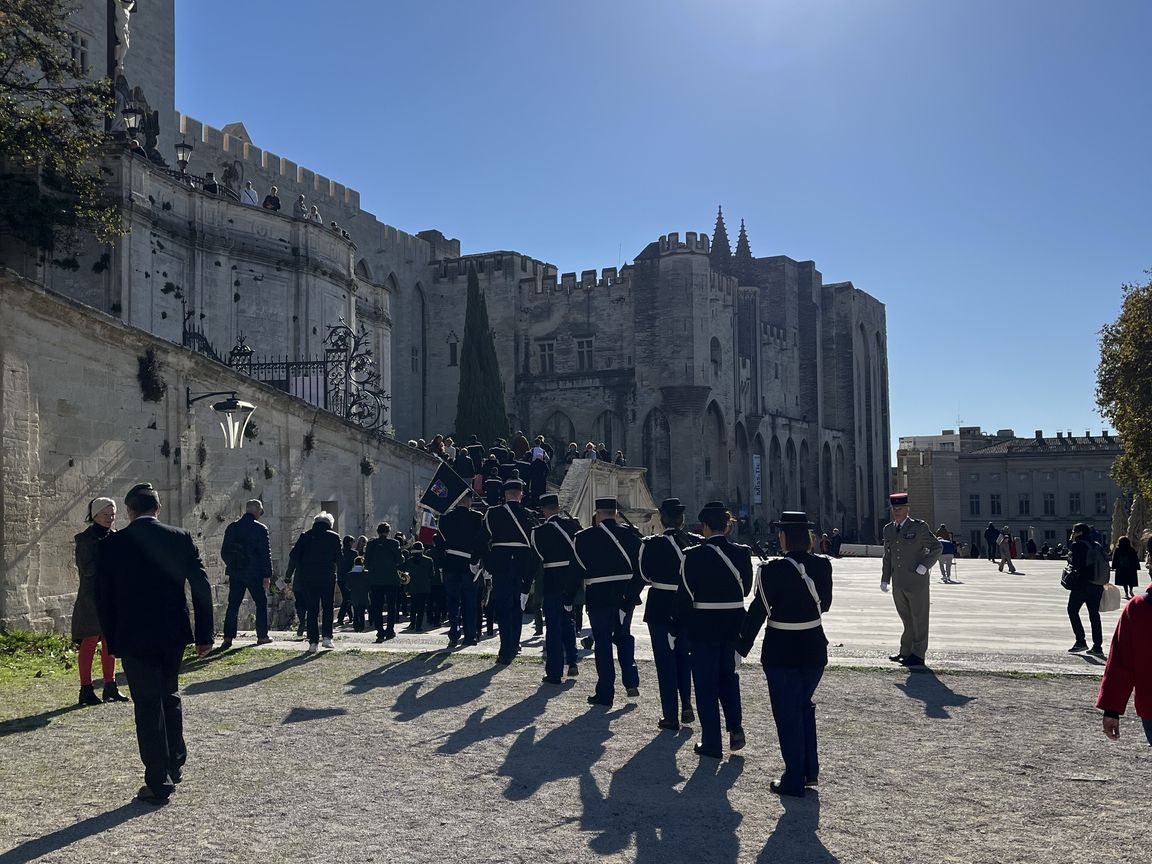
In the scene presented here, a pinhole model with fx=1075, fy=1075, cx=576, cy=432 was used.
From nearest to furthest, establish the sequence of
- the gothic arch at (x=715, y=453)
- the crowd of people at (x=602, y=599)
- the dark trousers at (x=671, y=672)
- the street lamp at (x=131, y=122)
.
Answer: the crowd of people at (x=602, y=599), the dark trousers at (x=671, y=672), the street lamp at (x=131, y=122), the gothic arch at (x=715, y=453)

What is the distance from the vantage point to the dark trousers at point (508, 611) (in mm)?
11250

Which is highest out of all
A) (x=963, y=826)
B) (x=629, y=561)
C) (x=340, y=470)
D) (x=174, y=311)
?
(x=174, y=311)

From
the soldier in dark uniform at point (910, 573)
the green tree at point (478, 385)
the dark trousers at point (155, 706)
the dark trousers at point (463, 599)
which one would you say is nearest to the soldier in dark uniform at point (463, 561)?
the dark trousers at point (463, 599)

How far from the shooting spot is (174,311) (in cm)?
2369

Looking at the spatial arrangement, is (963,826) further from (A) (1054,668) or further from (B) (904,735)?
(A) (1054,668)

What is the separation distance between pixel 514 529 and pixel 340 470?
7952 millimetres

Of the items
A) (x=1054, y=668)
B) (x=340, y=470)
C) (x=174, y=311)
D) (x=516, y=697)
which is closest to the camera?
(x=516, y=697)

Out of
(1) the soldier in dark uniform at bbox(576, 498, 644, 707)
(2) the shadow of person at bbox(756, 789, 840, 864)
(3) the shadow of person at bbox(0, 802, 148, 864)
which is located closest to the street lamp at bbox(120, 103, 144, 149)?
(1) the soldier in dark uniform at bbox(576, 498, 644, 707)

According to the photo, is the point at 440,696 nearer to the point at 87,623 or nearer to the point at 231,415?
the point at 87,623

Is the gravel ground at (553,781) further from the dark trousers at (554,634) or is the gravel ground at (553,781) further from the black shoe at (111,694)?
the dark trousers at (554,634)

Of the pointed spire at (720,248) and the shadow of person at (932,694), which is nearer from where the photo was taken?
the shadow of person at (932,694)

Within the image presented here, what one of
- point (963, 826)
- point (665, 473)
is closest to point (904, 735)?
point (963, 826)

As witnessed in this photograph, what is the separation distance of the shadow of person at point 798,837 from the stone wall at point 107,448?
876 cm

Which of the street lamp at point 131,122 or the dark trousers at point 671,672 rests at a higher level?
the street lamp at point 131,122
